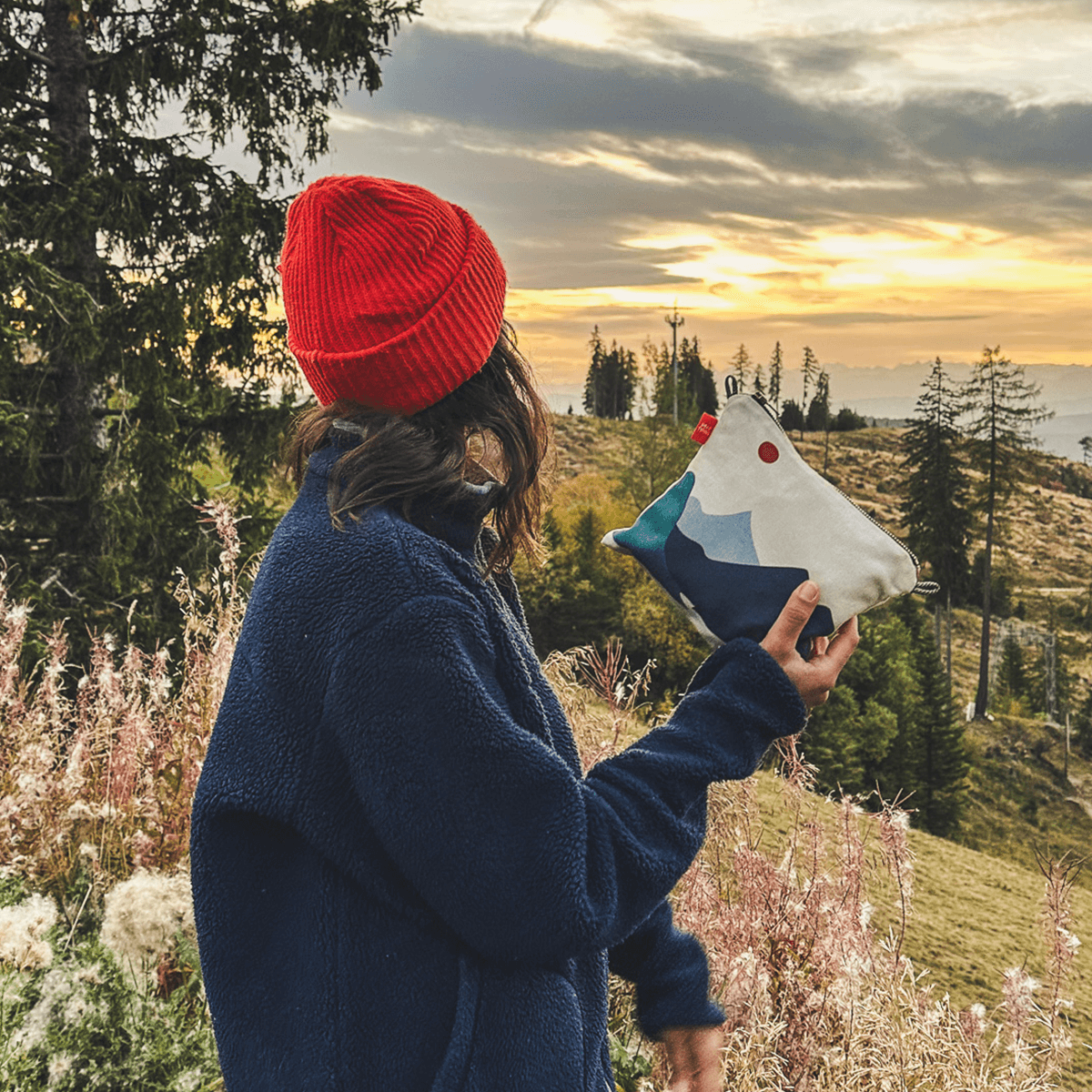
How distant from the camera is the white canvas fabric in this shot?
1.19 metres

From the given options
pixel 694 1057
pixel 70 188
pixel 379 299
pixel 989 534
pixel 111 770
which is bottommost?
pixel 989 534

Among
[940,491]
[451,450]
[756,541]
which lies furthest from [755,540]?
[940,491]

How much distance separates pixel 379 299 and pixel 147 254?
9744 millimetres

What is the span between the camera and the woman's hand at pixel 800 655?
1122mm

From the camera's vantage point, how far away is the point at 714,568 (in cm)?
125

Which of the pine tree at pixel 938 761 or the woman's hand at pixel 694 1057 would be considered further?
the pine tree at pixel 938 761

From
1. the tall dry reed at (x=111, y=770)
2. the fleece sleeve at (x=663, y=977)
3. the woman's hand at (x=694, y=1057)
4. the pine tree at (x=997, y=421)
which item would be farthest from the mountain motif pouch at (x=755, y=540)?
the pine tree at (x=997, y=421)

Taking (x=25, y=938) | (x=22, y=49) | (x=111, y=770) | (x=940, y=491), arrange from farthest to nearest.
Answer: (x=940, y=491) < (x=22, y=49) < (x=111, y=770) < (x=25, y=938)

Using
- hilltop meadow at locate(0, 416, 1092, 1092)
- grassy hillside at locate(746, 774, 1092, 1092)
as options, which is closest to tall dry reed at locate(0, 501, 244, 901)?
hilltop meadow at locate(0, 416, 1092, 1092)

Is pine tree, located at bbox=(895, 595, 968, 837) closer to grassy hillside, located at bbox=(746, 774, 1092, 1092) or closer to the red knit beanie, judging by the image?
grassy hillside, located at bbox=(746, 774, 1092, 1092)

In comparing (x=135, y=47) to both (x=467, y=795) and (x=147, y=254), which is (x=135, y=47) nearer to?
(x=147, y=254)

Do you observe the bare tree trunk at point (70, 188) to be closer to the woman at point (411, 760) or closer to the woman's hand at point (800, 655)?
the woman at point (411, 760)

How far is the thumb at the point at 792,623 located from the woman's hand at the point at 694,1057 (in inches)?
24.5

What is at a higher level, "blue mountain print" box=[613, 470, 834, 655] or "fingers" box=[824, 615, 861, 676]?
"blue mountain print" box=[613, 470, 834, 655]
